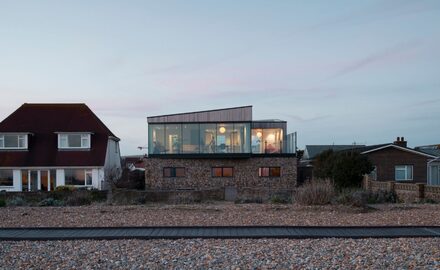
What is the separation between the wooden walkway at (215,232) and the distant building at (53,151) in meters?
21.3

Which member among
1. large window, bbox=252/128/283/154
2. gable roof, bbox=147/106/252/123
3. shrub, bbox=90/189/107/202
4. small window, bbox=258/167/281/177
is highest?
gable roof, bbox=147/106/252/123

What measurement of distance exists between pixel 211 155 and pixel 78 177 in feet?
29.4

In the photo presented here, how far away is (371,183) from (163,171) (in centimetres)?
1303

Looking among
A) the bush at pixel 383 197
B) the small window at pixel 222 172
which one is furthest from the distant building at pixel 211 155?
the bush at pixel 383 197

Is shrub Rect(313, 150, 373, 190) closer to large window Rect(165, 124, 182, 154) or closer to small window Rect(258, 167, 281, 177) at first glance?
small window Rect(258, 167, 281, 177)

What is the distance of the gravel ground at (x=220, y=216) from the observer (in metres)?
13.1

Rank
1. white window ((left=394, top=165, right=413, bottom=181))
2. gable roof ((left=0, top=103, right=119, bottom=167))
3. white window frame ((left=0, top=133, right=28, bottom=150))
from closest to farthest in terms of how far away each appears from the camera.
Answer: gable roof ((left=0, top=103, right=119, bottom=167))
white window frame ((left=0, top=133, right=28, bottom=150))
white window ((left=394, top=165, right=413, bottom=181))

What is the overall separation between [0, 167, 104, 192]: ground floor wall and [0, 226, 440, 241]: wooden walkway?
21.3 m

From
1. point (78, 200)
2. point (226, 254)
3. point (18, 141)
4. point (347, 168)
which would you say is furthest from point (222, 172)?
point (226, 254)

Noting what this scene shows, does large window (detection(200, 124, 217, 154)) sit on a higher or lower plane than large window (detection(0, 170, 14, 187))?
higher

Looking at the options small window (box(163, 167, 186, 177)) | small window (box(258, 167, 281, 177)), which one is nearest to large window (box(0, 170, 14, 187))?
small window (box(163, 167, 186, 177))

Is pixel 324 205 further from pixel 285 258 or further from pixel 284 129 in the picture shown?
pixel 284 129

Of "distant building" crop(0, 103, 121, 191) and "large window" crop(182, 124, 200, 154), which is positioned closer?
"large window" crop(182, 124, 200, 154)

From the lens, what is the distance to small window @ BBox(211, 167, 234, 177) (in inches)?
1305
